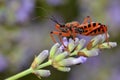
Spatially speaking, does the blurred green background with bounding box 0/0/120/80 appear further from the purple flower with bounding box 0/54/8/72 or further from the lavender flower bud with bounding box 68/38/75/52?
the lavender flower bud with bounding box 68/38/75/52

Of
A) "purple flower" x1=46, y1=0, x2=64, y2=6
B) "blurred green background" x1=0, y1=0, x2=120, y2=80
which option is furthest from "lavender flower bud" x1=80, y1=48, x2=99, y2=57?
"purple flower" x1=46, y1=0, x2=64, y2=6

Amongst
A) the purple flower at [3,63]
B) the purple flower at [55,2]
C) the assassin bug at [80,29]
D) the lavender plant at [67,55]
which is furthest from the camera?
the purple flower at [55,2]

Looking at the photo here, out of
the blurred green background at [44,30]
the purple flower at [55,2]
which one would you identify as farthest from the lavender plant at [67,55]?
the purple flower at [55,2]

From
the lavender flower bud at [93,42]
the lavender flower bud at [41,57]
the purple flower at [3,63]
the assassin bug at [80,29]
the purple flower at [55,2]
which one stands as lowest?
the purple flower at [3,63]

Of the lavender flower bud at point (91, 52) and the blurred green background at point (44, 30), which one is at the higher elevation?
the lavender flower bud at point (91, 52)

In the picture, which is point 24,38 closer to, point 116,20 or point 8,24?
point 8,24

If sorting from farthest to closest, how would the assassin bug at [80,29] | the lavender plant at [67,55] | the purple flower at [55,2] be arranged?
the purple flower at [55,2]
the assassin bug at [80,29]
the lavender plant at [67,55]

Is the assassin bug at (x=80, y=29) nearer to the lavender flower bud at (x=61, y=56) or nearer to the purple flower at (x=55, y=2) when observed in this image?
the lavender flower bud at (x=61, y=56)
